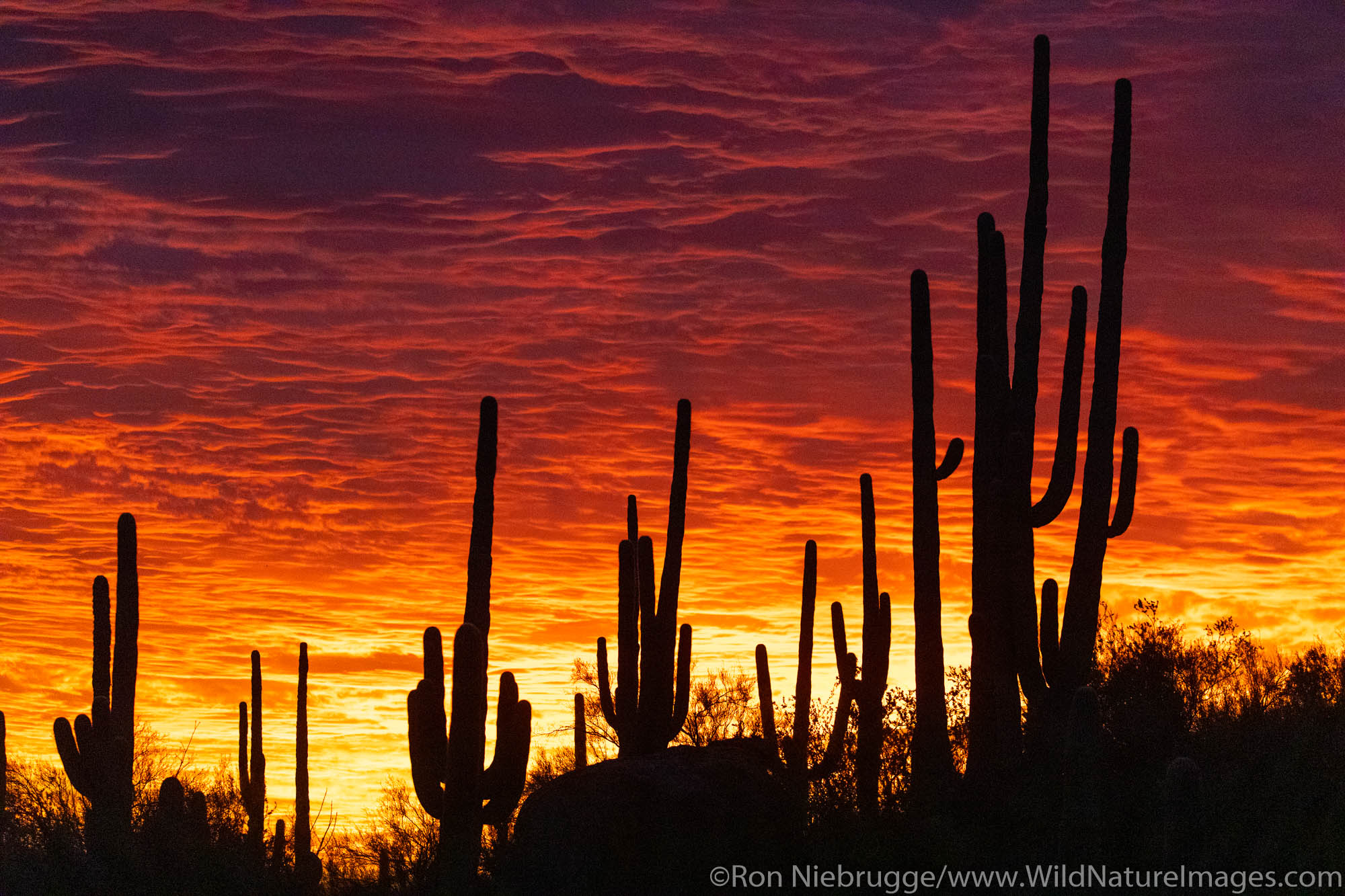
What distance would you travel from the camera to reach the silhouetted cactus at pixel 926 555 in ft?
57.7

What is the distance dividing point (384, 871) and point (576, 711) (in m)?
13.1

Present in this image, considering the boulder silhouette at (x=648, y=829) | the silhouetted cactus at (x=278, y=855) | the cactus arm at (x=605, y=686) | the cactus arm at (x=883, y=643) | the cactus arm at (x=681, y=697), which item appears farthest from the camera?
the cactus arm at (x=605, y=686)

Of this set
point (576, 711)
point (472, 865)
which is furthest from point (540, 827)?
point (576, 711)

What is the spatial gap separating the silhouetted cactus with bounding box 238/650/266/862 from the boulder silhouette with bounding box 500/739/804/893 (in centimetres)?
1212

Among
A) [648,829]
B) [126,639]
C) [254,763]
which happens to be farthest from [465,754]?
[254,763]

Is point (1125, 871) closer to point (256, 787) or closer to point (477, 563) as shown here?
point (477, 563)

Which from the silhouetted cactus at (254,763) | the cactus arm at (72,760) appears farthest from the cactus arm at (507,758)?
the silhouetted cactus at (254,763)

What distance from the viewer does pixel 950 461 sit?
1816 centimetres

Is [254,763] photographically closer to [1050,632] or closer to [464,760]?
[464,760]

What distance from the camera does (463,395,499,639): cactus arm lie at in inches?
691

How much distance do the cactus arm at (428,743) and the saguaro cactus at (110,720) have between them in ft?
15.3

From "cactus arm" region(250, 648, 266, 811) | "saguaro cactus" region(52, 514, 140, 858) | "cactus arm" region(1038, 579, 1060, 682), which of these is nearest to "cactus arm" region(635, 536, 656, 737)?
"cactus arm" region(1038, 579, 1060, 682)

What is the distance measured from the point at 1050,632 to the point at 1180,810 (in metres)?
3.93

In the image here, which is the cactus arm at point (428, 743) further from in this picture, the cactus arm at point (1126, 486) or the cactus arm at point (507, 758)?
the cactus arm at point (1126, 486)
